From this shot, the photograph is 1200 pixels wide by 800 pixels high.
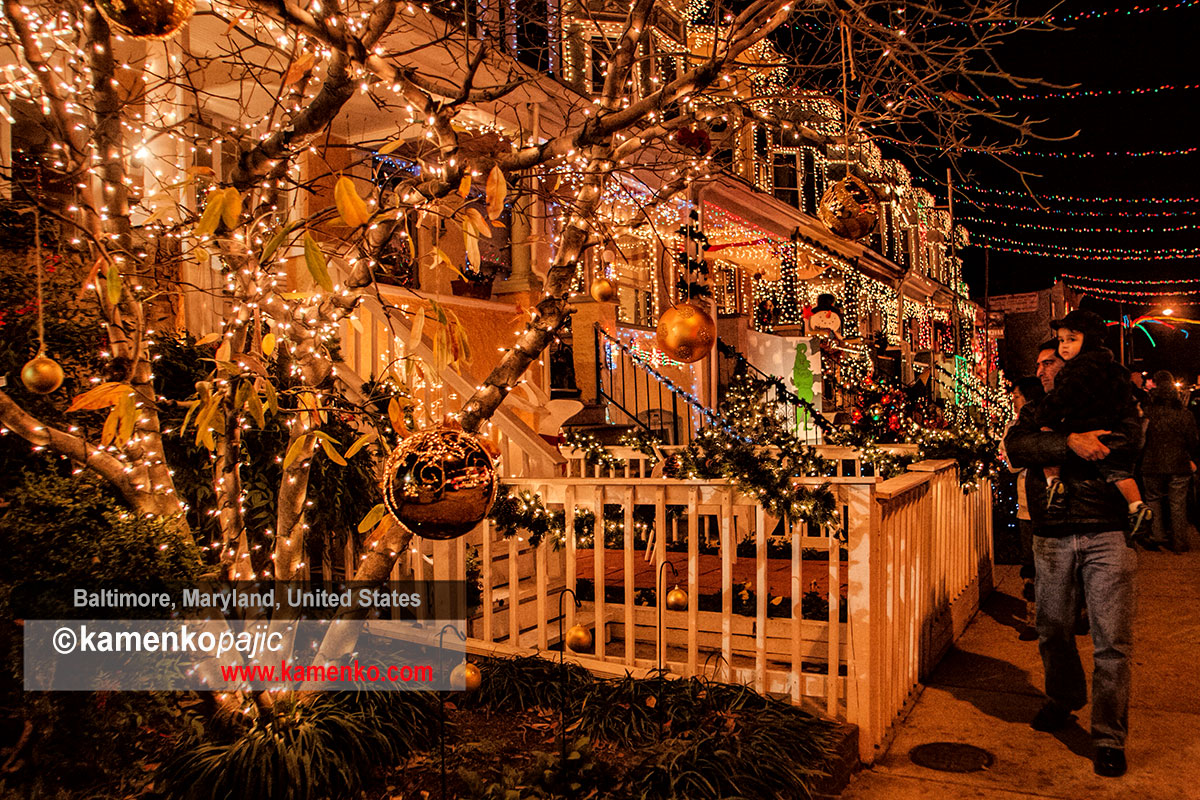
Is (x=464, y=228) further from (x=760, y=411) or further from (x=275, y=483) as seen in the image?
(x=760, y=411)

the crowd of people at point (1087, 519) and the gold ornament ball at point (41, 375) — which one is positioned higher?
the gold ornament ball at point (41, 375)

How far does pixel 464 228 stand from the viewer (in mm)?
3100

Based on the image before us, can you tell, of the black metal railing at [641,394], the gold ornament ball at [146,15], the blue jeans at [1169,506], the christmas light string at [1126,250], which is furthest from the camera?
the christmas light string at [1126,250]

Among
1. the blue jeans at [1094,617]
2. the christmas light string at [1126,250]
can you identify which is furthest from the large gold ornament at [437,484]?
the christmas light string at [1126,250]

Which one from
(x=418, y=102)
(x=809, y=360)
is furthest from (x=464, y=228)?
(x=809, y=360)

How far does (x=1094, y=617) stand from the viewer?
13.0 feet

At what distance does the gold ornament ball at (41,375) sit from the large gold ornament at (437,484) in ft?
4.08

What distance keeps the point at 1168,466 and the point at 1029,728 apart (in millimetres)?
6763

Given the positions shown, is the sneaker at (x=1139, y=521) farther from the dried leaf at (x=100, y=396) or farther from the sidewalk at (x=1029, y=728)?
the dried leaf at (x=100, y=396)

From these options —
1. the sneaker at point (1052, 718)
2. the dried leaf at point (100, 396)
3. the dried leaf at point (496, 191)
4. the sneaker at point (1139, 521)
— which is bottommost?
the sneaker at point (1052, 718)

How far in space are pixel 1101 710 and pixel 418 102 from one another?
426 cm

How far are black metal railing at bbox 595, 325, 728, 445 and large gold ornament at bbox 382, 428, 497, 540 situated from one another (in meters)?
7.36

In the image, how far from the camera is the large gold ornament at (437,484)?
3.01m

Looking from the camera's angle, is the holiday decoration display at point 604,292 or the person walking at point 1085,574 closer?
the person walking at point 1085,574
